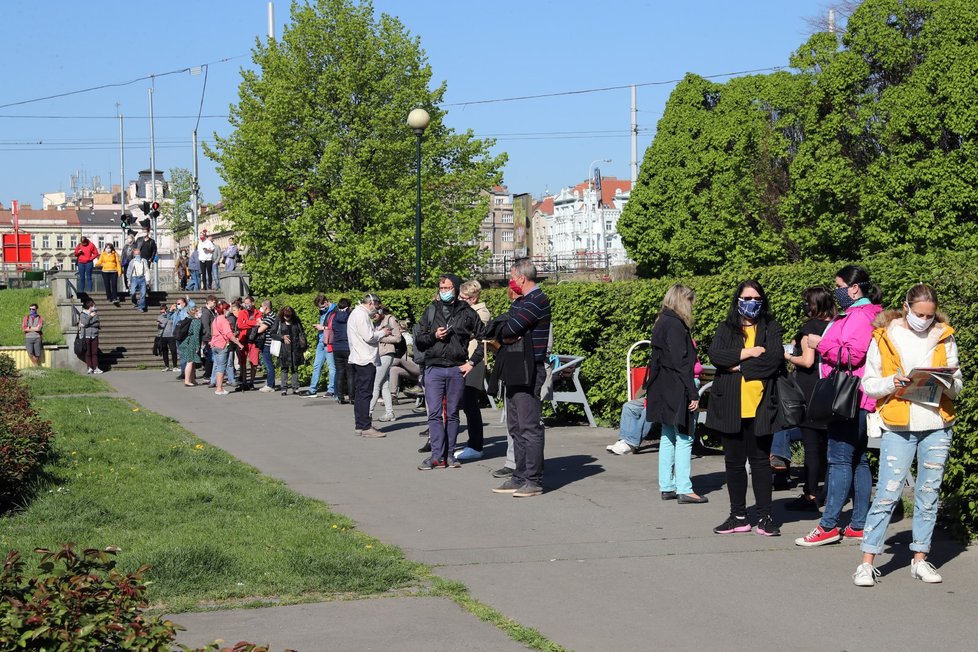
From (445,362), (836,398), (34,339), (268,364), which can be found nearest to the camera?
(836,398)

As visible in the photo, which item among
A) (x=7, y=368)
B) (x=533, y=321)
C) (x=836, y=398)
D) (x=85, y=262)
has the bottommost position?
(x=7, y=368)

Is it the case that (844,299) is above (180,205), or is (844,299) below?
below

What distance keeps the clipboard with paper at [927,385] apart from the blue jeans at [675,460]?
8.89 ft

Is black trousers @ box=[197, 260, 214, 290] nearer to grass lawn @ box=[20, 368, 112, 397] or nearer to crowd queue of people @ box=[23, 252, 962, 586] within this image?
grass lawn @ box=[20, 368, 112, 397]

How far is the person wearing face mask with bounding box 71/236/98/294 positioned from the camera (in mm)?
32812

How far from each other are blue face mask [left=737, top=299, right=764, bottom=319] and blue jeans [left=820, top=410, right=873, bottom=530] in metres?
0.93

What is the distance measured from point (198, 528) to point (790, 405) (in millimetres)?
4150

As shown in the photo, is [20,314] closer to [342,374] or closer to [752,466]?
[342,374]

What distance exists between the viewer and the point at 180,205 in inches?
4363

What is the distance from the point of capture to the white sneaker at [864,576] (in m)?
6.58

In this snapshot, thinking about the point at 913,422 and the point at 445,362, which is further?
the point at 445,362

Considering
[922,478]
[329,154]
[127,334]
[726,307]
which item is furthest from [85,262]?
[922,478]

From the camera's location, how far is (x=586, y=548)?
25.2 feet

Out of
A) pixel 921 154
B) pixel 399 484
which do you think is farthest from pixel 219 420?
pixel 921 154
